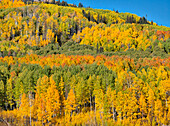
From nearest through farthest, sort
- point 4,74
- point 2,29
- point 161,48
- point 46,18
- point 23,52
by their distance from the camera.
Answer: point 4,74 < point 161,48 < point 23,52 < point 2,29 < point 46,18

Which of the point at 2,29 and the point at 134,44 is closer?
the point at 134,44

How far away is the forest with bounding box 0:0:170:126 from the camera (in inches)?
2195

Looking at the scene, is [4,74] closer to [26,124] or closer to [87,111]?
[26,124]

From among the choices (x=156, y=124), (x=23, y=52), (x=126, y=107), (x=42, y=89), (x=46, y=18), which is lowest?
(x=156, y=124)

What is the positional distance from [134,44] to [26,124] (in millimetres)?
124581

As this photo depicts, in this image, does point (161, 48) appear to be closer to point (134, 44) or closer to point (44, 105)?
point (134, 44)

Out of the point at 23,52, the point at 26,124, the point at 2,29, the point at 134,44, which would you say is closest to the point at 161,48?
the point at 134,44

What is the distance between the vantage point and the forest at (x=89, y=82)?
5575 cm

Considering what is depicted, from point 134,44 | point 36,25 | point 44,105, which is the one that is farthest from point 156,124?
point 36,25

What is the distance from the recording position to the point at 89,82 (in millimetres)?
68688

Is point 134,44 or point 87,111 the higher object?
point 134,44

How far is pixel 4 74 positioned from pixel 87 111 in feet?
148

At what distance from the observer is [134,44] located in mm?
159125

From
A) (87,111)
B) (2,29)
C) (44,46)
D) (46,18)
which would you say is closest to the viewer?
(87,111)
